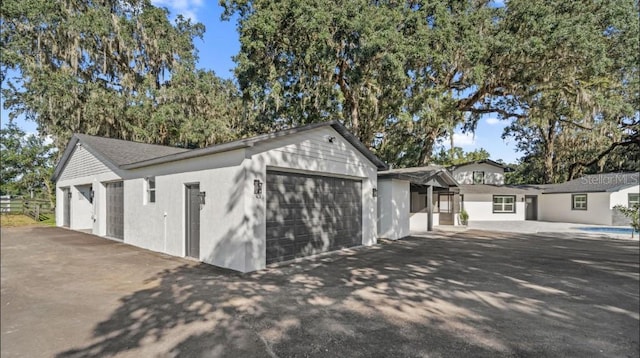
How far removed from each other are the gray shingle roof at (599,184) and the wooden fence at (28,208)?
1329 inches

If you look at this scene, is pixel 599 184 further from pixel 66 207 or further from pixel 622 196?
pixel 66 207

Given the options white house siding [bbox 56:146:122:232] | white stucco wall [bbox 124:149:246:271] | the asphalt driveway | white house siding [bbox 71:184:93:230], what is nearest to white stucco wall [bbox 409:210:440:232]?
the asphalt driveway

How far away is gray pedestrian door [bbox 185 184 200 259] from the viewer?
8750 mm

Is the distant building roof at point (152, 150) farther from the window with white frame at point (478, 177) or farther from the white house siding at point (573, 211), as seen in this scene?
the white house siding at point (573, 211)

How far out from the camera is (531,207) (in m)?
26.4

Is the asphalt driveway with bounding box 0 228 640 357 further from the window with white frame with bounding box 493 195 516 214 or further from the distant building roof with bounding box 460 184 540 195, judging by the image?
the window with white frame with bounding box 493 195 516 214

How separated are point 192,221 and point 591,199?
84.8 feet

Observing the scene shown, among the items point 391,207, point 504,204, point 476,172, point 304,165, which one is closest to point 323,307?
point 304,165

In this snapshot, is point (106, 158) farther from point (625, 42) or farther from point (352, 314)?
point (625, 42)

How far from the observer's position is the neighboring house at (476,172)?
89.8 feet

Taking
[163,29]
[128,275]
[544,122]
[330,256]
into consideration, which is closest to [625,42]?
[544,122]

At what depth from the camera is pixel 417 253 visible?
10.1 meters

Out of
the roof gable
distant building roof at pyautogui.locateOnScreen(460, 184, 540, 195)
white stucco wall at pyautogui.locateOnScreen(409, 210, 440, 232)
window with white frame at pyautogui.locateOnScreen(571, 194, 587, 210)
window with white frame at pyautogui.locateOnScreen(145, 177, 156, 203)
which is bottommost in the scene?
white stucco wall at pyautogui.locateOnScreen(409, 210, 440, 232)

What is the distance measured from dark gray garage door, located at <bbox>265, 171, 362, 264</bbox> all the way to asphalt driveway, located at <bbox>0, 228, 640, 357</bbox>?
609 millimetres
